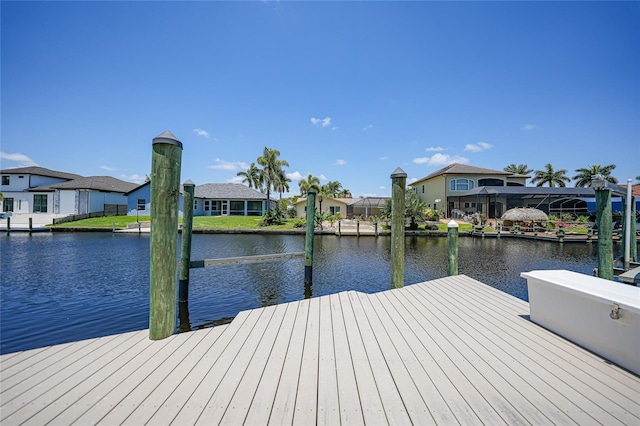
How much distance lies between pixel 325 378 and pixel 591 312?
114 inches

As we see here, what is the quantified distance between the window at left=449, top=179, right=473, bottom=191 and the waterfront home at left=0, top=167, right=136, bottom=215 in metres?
44.9

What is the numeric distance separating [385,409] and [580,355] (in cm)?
239

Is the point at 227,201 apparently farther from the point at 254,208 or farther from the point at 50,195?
the point at 50,195

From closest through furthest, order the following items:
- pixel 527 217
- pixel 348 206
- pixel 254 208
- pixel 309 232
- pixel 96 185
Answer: pixel 309 232
pixel 527 217
pixel 96 185
pixel 254 208
pixel 348 206

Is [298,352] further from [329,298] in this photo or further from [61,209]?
[61,209]

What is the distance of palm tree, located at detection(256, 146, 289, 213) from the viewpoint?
41.3 m

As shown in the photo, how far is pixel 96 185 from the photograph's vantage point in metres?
37.5

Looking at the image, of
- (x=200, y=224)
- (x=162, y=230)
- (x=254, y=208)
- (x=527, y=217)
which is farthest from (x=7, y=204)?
(x=527, y=217)

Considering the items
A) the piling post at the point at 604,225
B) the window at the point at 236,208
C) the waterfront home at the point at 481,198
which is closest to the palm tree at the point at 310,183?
the window at the point at 236,208

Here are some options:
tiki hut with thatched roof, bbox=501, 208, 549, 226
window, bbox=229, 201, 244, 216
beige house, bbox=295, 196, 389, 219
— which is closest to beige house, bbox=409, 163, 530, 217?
tiki hut with thatched roof, bbox=501, 208, 549, 226

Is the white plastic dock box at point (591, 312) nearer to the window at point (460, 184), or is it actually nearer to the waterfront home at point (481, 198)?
the waterfront home at point (481, 198)

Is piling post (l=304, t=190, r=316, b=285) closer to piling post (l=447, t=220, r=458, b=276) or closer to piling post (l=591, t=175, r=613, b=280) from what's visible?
piling post (l=447, t=220, r=458, b=276)

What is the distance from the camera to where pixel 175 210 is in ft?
12.3

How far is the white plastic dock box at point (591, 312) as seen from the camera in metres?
2.69
